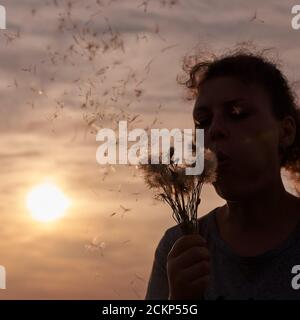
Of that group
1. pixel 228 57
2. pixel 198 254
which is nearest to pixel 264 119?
pixel 228 57

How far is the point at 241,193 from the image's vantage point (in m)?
5.19

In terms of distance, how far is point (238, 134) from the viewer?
5.18 meters

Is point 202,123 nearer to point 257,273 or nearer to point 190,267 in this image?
point 257,273

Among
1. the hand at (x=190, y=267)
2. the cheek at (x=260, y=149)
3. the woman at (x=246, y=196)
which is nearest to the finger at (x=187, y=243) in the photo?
the hand at (x=190, y=267)

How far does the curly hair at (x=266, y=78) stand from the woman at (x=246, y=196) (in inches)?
0.5

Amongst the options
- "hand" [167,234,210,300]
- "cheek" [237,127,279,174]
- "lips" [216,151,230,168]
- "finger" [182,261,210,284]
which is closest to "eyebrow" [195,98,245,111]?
"cheek" [237,127,279,174]

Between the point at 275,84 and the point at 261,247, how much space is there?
1.58 meters

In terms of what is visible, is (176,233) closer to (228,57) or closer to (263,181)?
(263,181)

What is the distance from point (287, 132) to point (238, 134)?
86cm

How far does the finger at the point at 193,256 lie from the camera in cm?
427

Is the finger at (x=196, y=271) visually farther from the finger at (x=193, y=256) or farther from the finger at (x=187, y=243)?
the finger at (x=187, y=243)

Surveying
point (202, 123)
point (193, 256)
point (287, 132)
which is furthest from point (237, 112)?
point (193, 256)
